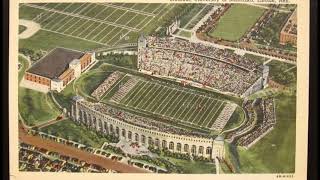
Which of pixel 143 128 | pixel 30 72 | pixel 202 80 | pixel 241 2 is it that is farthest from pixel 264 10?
pixel 30 72

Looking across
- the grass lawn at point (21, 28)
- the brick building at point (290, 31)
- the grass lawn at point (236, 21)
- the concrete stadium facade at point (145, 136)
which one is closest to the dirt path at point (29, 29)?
the grass lawn at point (21, 28)

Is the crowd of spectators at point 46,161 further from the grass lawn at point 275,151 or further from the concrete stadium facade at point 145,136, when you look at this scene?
the grass lawn at point 275,151

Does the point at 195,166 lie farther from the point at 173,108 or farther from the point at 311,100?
the point at 311,100

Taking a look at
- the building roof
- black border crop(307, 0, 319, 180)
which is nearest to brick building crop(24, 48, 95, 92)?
the building roof

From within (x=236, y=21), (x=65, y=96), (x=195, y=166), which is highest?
(x=236, y=21)

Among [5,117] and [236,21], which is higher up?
[236,21]

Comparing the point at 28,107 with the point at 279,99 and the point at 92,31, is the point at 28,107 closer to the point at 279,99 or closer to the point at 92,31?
the point at 92,31

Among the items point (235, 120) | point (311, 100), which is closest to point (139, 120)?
point (235, 120)
